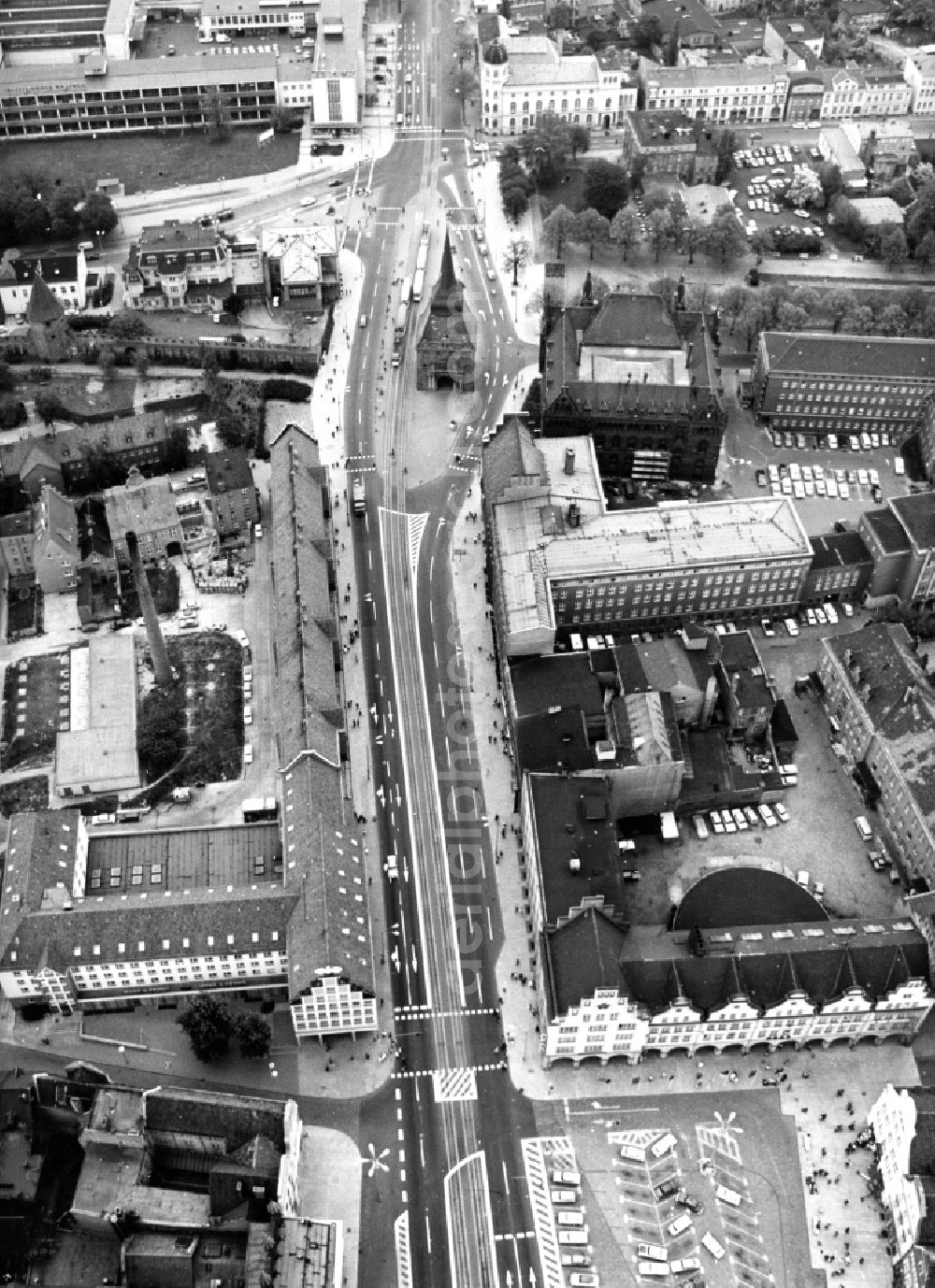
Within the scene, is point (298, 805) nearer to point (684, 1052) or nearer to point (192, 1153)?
point (192, 1153)

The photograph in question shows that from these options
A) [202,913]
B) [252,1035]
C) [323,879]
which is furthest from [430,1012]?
[202,913]

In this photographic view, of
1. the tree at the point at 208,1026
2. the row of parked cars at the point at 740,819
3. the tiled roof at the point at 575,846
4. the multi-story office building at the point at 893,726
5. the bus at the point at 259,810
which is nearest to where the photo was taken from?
the tree at the point at 208,1026

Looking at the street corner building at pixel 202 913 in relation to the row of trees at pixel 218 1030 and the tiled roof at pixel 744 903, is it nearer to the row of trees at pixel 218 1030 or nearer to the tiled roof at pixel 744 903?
the row of trees at pixel 218 1030

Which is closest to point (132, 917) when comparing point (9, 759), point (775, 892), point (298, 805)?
point (298, 805)

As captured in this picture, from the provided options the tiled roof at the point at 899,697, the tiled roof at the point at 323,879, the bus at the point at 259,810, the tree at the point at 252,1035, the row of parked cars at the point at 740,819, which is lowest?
the tree at the point at 252,1035

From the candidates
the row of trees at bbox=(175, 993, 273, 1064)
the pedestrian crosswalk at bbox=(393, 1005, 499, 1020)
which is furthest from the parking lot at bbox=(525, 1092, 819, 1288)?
the row of trees at bbox=(175, 993, 273, 1064)

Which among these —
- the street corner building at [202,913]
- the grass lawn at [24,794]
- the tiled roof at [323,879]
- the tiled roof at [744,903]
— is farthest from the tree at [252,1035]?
the tiled roof at [744,903]
